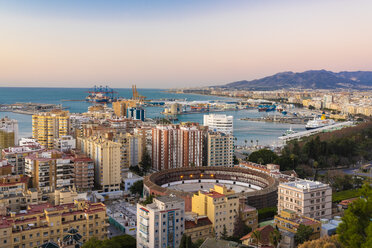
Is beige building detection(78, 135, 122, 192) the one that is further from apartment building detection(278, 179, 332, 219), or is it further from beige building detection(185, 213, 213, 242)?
apartment building detection(278, 179, 332, 219)

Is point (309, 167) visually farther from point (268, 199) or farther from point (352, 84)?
point (352, 84)

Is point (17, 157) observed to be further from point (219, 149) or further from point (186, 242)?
point (186, 242)

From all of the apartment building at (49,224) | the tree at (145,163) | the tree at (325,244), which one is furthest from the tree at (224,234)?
the tree at (145,163)

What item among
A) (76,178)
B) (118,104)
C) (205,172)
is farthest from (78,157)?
(118,104)

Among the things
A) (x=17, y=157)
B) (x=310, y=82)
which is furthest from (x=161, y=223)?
(x=310, y=82)

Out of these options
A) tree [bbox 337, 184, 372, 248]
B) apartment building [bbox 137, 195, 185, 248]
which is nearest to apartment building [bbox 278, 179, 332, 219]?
apartment building [bbox 137, 195, 185, 248]
